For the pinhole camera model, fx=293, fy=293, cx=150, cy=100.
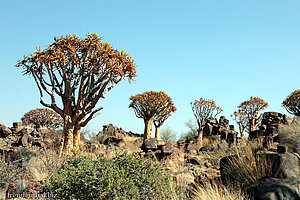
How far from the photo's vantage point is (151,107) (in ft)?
83.8

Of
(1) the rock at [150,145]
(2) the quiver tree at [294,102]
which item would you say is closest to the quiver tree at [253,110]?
(2) the quiver tree at [294,102]

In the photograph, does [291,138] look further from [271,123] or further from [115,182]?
[115,182]

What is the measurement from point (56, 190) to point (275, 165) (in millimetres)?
4379

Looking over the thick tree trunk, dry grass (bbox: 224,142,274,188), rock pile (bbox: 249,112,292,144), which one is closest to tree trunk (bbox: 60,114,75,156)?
dry grass (bbox: 224,142,274,188)

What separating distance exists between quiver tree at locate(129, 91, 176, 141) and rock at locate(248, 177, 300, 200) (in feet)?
66.4

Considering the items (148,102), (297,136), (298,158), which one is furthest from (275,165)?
(148,102)

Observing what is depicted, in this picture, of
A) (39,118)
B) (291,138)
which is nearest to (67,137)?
(291,138)

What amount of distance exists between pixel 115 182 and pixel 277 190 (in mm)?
2841

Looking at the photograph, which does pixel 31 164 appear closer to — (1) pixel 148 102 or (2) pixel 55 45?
(2) pixel 55 45

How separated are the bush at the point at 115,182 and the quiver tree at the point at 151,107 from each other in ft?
62.0

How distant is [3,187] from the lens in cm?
751

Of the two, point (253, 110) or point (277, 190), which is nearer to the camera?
point (277, 190)

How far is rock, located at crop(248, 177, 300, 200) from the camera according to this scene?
4.74 metres

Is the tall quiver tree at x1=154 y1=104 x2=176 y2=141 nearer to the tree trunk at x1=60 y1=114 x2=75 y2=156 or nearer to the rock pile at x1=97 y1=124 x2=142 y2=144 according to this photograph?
the rock pile at x1=97 y1=124 x2=142 y2=144
